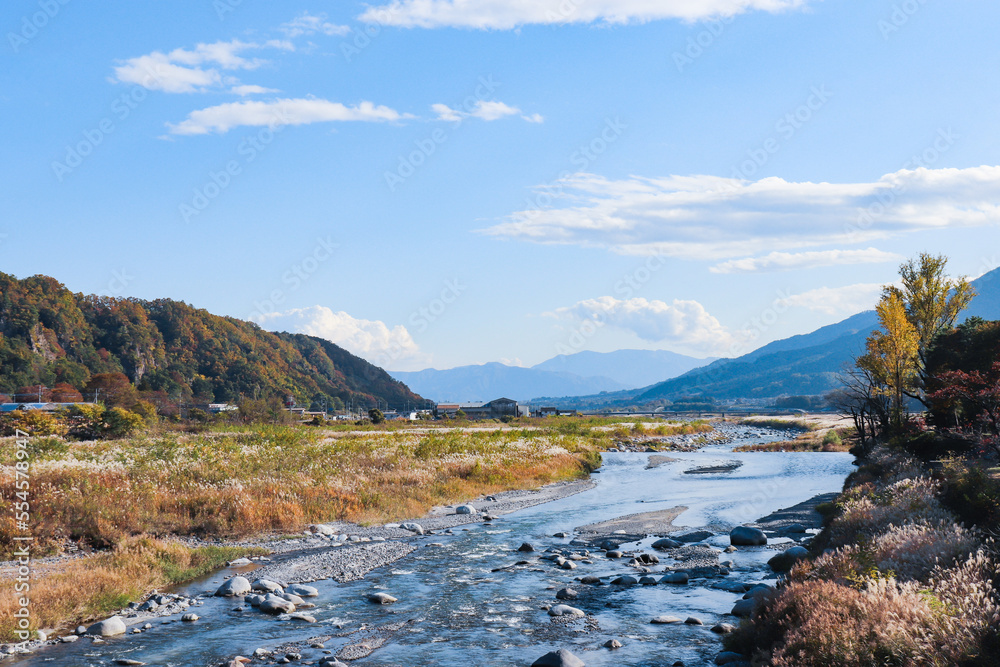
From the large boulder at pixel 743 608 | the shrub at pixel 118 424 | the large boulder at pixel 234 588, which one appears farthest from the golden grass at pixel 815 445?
the large boulder at pixel 234 588

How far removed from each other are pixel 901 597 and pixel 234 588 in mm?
14206

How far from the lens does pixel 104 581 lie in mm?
14844

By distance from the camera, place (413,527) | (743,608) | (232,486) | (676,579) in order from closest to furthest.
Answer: (743,608) → (676,579) → (232,486) → (413,527)

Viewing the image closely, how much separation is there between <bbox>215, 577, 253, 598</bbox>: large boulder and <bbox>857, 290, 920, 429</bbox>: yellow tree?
43386mm

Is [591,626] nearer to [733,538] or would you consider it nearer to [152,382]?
[733,538]

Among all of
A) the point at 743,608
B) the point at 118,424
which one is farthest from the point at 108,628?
the point at 118,424

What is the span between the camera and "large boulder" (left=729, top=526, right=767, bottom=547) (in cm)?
2256

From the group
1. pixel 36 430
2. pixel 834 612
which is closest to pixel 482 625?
pixel 834 612

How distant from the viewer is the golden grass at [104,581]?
1312cm

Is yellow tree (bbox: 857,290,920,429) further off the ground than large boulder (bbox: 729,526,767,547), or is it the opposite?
yellow tree (bbox: 857,290,920,429)

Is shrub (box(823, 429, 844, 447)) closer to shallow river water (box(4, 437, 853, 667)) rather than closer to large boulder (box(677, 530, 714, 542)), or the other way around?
shallow river water (box(4, 437, 853, 667))

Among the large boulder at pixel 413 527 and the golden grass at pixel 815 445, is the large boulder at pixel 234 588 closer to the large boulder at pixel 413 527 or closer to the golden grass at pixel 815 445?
the large boulder at pixel 413 527

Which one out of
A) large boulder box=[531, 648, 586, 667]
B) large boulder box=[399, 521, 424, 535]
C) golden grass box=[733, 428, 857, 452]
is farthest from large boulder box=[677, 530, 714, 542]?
golden grass box=[733, 428, 857, 452]

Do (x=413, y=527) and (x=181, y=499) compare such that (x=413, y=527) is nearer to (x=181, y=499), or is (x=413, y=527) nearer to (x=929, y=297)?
(x=181, y=499)
